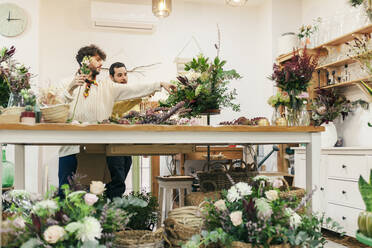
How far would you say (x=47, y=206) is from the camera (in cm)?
146

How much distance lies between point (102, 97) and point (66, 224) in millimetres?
1559

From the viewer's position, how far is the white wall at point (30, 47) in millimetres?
4547

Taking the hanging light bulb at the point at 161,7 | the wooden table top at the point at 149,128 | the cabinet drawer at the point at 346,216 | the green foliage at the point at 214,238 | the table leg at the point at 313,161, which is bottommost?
the cabinet drawer at the point at 346,216

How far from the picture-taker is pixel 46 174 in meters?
4.96

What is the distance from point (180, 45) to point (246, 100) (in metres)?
1.28

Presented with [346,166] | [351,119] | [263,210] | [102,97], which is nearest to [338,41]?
[351,119]

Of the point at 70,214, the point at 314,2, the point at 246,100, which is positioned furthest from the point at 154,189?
the point at 70,214

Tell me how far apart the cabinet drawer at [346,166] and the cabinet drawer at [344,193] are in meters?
0.07

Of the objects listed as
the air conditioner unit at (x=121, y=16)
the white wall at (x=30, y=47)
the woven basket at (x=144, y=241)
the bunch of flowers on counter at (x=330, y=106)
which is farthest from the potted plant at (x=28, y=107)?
the air conditioner unit at (x=121, y=16)

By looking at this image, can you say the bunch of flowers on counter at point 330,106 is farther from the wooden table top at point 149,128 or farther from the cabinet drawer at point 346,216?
the wooden table top at point 149,128

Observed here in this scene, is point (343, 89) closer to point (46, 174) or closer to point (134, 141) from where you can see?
point (134, 141)

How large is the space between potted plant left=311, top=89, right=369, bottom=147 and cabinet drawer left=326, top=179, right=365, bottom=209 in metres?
0.52

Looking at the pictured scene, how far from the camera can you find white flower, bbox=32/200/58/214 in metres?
1.46

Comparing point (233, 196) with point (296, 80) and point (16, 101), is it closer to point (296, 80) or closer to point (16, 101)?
point (296, 80)
